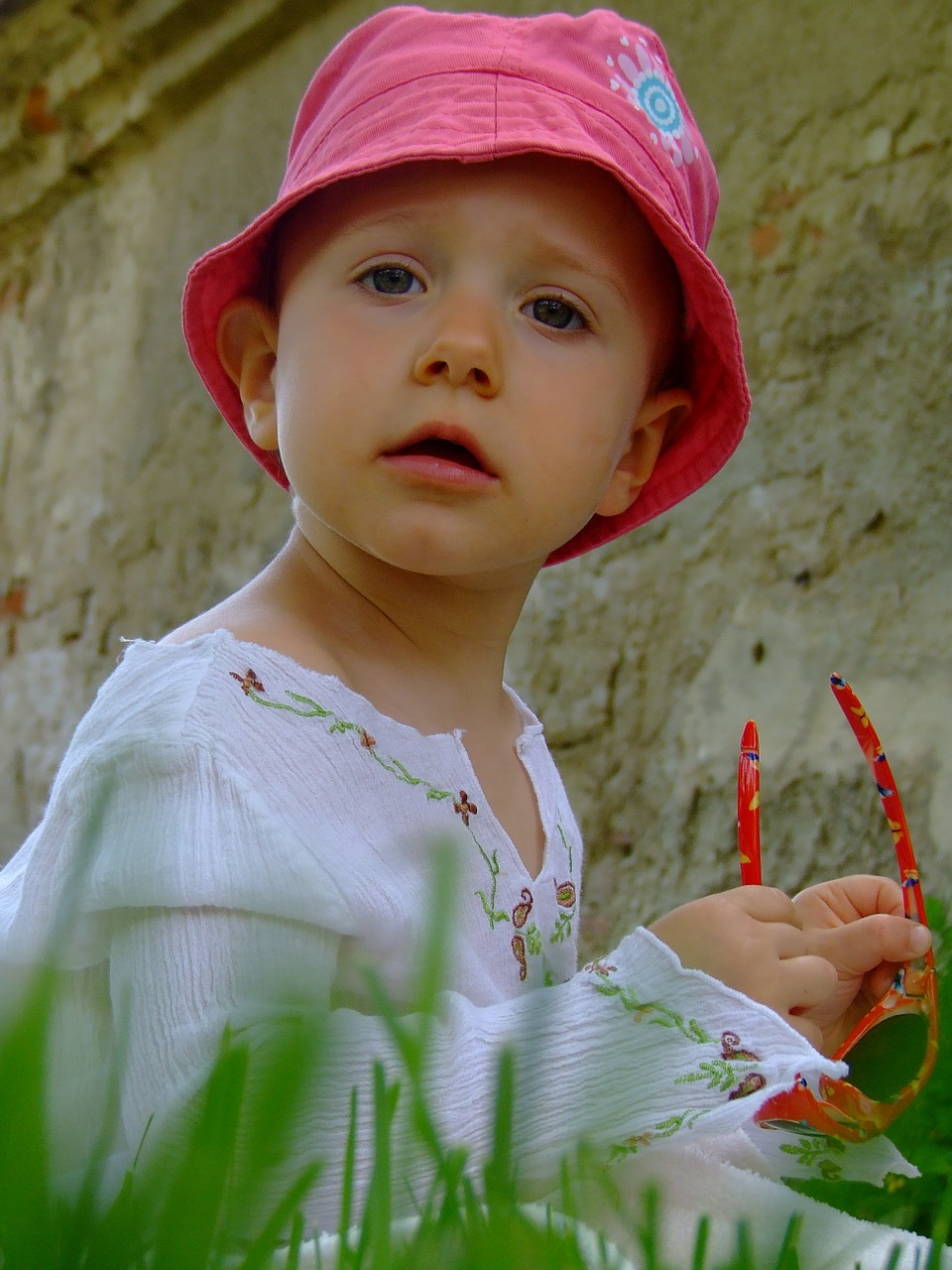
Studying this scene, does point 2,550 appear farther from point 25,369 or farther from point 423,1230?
point 423,1230

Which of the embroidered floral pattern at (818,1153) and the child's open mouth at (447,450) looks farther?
the child's open mouth at (447,450)

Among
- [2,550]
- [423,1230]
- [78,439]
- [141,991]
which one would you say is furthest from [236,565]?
[423,1230]

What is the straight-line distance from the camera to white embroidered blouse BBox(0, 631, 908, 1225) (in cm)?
85

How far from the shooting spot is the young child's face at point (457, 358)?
1.14 metres

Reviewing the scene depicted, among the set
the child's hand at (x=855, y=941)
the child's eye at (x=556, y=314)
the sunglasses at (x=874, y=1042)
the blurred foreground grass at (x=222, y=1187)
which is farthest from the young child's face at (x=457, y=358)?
the blurred foreground grass at (x=222, y=1187)

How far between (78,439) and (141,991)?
10.5 ft

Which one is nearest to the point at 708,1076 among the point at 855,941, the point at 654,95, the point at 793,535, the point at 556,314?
the point at 855,941

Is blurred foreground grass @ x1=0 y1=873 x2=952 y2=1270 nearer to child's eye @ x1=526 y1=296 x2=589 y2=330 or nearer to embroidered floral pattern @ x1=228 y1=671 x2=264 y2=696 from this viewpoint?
embroidered floral pattern @ x1=228 y1=671 x2=264 y2=696

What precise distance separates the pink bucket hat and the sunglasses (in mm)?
410

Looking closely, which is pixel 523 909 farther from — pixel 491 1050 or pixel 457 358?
pixel 457 358

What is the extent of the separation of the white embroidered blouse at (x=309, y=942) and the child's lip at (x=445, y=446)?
21cm

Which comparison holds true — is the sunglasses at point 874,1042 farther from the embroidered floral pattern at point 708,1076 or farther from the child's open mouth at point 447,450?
the child's open mouth at point 447,450

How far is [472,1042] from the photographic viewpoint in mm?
905

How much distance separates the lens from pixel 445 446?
1.17m
